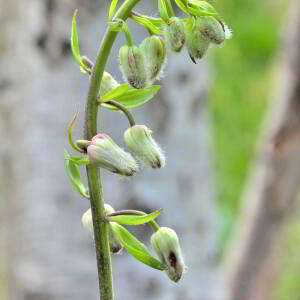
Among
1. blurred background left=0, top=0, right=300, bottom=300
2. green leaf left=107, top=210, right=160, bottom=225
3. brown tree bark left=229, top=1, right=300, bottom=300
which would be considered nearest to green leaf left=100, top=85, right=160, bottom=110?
green leaf left=107, top=210, right=160, bottom=225

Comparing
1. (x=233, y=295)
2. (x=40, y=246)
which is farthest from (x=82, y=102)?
(x=233, y=295)

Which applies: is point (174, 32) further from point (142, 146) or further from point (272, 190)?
point (272, 190)

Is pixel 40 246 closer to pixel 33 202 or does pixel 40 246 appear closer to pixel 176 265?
pixel 33 202

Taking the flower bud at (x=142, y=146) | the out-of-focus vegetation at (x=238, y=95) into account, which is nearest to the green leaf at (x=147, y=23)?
the flower bud at (x=142, y=146)

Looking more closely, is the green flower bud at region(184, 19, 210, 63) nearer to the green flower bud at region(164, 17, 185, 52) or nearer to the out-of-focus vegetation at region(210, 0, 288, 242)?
the green flower bud at region(164, 17, 185, 52)

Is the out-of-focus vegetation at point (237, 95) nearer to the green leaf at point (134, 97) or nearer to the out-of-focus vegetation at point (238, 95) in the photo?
the out-of-focus vegetation at point (238, 95)
